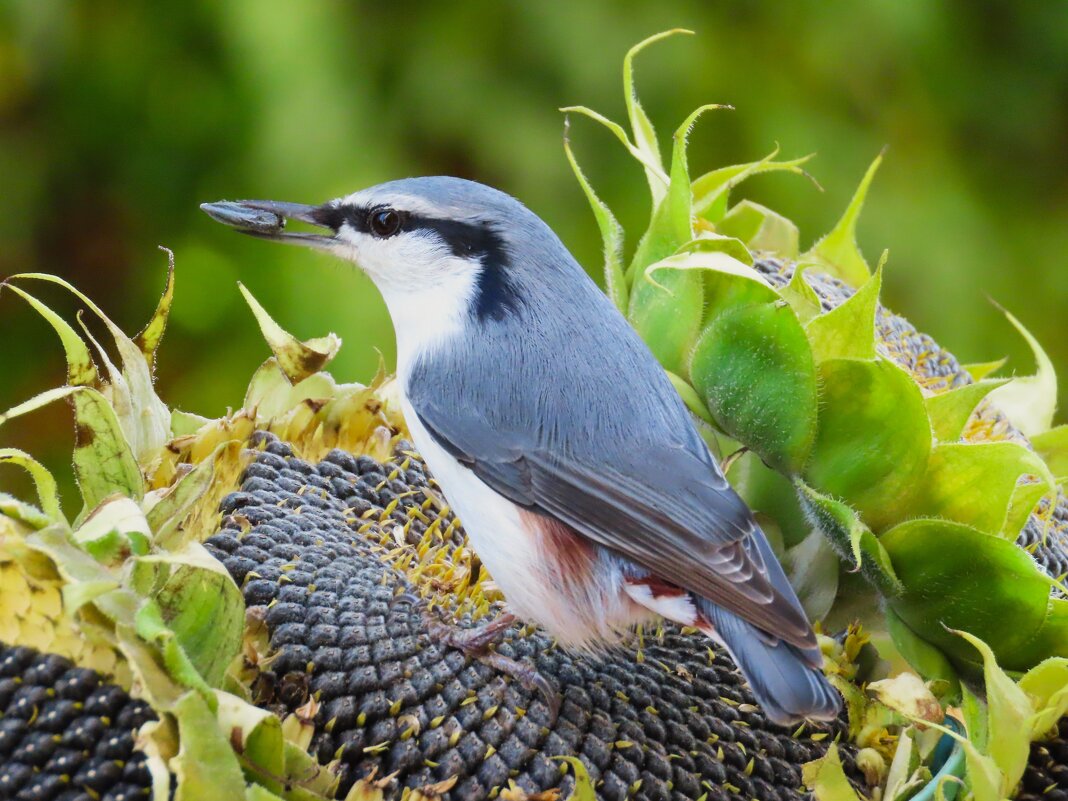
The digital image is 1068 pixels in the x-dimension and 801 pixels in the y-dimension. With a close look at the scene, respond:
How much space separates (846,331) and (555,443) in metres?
0.31

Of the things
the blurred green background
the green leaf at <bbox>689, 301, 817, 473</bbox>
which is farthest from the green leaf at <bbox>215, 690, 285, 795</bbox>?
the blurred green background

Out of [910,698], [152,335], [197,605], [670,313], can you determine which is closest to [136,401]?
[152,335]

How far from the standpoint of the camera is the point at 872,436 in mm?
1186

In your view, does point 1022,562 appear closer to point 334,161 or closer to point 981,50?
point 334,161

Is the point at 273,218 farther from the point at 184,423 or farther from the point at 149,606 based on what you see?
the point at 149,606

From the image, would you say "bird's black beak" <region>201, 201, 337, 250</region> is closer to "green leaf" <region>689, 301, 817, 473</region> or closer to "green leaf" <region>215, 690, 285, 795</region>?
"green leaf" <region>689, 301, 817, 473</region>

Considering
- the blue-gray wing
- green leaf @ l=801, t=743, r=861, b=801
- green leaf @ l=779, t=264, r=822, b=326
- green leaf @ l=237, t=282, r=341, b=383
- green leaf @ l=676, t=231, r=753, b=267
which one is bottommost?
green leaf @ l=801, t=743, r=861, b=801

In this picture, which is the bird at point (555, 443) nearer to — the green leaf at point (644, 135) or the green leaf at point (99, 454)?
the green leaf at point (644, 135)

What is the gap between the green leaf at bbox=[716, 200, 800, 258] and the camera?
5.47 feet

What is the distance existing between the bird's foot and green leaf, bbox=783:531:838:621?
30cm

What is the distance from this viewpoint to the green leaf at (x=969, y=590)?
1129mm

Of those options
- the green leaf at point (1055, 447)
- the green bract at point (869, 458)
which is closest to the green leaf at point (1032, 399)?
the green leaf at point (1055, 447)

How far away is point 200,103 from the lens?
2.52 meters

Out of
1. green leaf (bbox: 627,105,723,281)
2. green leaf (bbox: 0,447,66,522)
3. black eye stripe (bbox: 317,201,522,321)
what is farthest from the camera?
black eye stripe (bbox: 317,201,522,321)
